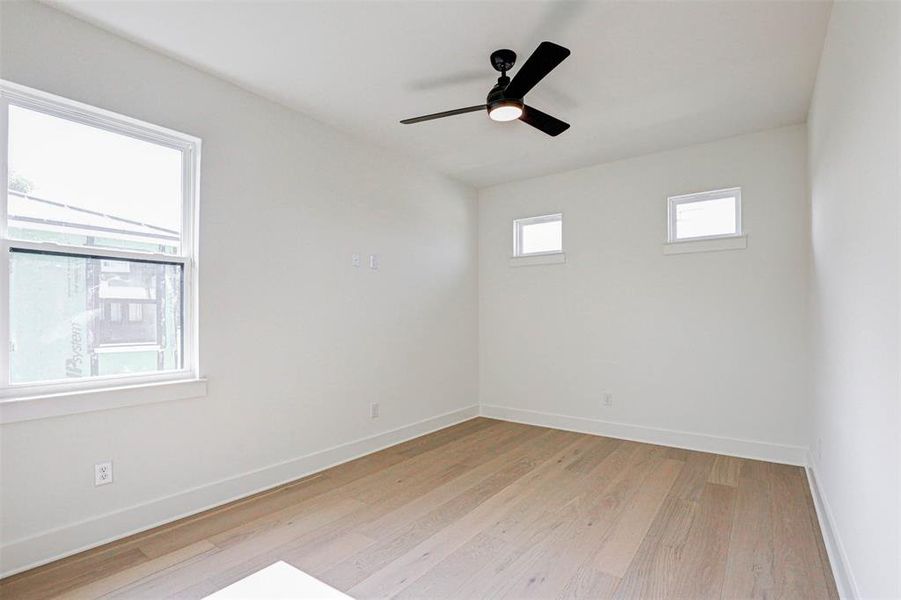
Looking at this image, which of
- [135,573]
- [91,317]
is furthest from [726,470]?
[91,317]

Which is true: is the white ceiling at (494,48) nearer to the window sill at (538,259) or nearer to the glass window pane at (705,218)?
the glass window pane at (705,218)

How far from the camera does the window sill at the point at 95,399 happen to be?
6.80ft

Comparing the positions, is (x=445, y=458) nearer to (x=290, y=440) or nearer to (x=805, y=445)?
(x=290, y=440)

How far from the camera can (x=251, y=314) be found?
3.03 m

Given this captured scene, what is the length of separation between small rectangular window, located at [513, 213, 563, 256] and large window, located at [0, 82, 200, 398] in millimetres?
3261

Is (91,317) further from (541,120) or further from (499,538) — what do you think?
(541,120)

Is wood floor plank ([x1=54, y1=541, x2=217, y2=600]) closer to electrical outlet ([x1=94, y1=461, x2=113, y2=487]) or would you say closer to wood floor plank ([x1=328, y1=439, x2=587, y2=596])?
electrical outlet ([x1=94, y1=461, x2=113, y2=487])

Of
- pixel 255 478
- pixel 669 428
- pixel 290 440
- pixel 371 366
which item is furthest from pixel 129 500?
pixel 669 428

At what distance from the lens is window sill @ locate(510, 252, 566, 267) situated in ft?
15.5

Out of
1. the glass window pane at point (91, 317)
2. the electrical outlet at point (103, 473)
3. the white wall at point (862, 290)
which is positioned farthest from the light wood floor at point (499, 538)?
the glass window pane at point (91, 317)

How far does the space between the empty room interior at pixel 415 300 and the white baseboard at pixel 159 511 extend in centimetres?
1

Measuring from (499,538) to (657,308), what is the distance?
8.71ft

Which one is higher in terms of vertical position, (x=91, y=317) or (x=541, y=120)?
(x=541, y=120)

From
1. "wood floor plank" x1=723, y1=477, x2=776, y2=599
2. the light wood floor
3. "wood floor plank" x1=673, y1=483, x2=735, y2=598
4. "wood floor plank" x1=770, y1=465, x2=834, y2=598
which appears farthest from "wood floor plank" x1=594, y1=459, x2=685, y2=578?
"wood floor plank" x1=770, y1=465, x2=834, y2=598
